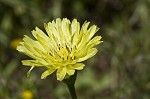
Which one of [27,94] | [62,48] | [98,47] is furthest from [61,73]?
[98,47]

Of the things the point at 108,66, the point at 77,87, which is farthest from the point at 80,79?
the point at 108,66

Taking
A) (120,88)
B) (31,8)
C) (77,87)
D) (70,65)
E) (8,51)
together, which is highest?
(31,8)

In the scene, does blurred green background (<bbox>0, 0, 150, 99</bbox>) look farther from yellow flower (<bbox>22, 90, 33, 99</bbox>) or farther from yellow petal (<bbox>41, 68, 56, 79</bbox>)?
yellow petal (<bbox>41, 68, 56, 79</bbox>)

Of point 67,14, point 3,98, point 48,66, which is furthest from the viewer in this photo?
point 67,14

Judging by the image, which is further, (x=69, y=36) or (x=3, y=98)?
(x=3, y=98)

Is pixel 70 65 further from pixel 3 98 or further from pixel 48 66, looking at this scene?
pixel 3 98
